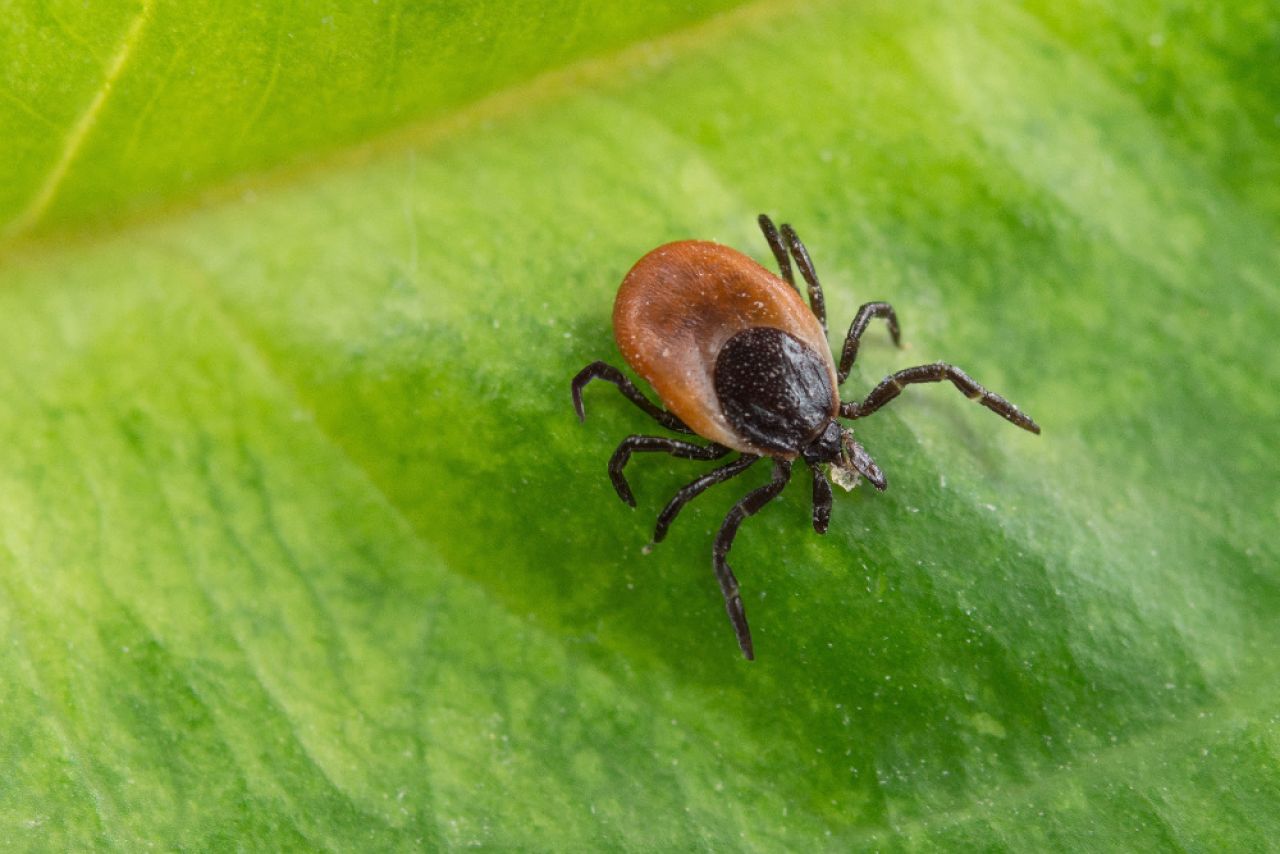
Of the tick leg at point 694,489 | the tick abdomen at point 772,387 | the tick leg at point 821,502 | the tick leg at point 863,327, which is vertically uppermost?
the tick leg at point 863,327

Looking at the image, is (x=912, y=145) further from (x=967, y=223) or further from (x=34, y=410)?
(x=34, y=410)

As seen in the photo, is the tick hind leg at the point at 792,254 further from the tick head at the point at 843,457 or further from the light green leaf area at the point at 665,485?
the tick head at the point at 843,457

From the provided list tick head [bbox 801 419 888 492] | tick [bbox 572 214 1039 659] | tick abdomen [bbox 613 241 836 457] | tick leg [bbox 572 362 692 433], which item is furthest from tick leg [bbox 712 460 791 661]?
tick abdomen [bbox 613 241 836 457]

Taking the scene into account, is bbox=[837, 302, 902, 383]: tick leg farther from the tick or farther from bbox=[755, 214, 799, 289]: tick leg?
bbox=[755, 214, 799, 289]: tick leg

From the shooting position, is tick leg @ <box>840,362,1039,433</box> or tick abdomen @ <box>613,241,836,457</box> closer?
tick leg @ <box>840,362,1039,433</box>

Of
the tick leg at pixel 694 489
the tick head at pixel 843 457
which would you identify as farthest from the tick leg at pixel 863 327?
the tick leg at pixel 694 489

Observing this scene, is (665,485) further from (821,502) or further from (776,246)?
(776,246)
